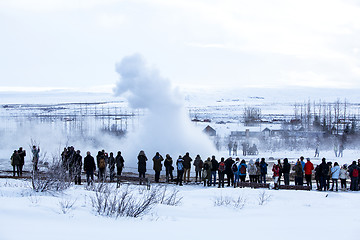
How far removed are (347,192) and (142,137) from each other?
21.1 metres

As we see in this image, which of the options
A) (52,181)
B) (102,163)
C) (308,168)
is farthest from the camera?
(308,168)

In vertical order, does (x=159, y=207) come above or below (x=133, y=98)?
below

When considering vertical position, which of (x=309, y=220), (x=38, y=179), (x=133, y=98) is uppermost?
(x=133, y=98)

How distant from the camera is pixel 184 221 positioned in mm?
8070

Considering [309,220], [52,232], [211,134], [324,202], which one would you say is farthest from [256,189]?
[211,134]

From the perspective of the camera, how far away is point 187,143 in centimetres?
3206

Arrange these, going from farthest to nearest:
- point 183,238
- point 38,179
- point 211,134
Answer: point 211,134 → point 38,179 → point 183,238

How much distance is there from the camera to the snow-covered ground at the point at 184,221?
6.48 metres

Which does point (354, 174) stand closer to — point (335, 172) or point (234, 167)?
point (335, 172)

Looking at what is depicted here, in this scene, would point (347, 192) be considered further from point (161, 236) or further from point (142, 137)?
point (142, 137)

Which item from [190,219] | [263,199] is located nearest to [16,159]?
[263,199]

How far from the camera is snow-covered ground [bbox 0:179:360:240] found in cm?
648

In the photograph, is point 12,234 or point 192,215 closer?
point 12,234

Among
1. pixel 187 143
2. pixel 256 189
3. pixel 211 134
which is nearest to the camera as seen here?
pixel 256 189
